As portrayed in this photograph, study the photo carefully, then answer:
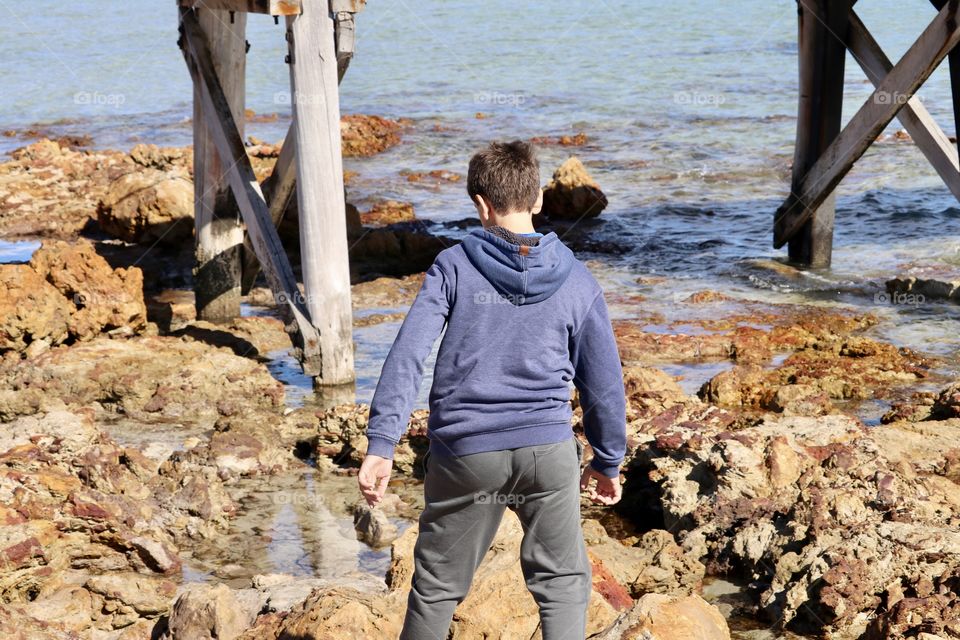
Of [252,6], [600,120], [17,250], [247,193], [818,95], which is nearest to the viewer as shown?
[252,6]

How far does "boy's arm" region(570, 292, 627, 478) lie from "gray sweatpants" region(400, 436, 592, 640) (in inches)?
4.3

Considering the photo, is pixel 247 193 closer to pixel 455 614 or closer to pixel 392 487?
pixel 392 487

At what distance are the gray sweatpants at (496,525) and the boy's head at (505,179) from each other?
2.11 ft

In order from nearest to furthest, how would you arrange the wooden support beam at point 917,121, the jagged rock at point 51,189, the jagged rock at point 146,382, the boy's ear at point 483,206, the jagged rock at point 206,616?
the boy's ear at point 483,206
the jagged rock at point 206,616
the jagged rock at point 146,382
the wooden support beam at point 917,121
the jagged rock at point 51,189

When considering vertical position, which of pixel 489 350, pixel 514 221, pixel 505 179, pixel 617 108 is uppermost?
pixel 505 179

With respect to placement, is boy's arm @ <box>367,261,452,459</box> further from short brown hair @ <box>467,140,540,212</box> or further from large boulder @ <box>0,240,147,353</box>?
large boulder @ <box>0,240,147,353</box>

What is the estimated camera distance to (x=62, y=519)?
4656 millimetres

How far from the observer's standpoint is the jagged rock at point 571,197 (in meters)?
12.8

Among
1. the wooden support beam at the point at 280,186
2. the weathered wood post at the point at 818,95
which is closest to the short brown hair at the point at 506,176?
the wooden support beam at the point at 280,186

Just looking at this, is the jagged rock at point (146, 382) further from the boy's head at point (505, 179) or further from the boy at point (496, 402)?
the boy's head at point (505, 179)

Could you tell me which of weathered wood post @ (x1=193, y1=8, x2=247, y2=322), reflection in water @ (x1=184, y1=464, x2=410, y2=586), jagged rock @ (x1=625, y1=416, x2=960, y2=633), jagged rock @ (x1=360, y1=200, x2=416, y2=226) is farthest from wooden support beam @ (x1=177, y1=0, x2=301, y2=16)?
jagged rock @ (x1=360, y1=200, x2=416, y2=226)

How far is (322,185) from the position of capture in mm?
7172

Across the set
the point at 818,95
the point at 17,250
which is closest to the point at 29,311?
the point at 17,250

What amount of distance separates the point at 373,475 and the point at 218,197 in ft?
19.1
